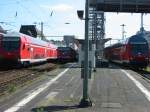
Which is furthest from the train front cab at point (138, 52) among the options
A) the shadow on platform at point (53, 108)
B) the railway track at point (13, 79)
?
the shadow on platform at point (53, 108)

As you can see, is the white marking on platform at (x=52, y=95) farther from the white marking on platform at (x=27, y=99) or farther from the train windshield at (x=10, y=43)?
the train windshield at (x=10, y=43)

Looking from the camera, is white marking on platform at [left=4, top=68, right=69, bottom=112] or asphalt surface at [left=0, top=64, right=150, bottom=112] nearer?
white marking on platform at [left=4, top=68, right=69, bottom=112]

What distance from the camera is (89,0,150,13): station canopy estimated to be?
2132 inches

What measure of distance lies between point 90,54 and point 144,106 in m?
2.59

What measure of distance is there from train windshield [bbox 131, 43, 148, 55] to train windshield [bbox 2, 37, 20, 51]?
1210 centimetres

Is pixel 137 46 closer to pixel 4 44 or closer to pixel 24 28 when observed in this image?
pixel 4 44

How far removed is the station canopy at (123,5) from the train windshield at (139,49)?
5067mm

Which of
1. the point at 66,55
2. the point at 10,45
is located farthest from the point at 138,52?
the point at 66,55

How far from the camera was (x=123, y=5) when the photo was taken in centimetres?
5447

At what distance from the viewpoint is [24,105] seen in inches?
664

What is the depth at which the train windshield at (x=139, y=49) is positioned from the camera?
5034 cm

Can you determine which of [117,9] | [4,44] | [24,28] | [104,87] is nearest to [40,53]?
[117,9]

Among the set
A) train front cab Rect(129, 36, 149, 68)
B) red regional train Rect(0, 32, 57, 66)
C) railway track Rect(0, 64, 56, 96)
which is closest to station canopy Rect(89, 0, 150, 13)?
train front cab Rect(129, 36, 149, 68)

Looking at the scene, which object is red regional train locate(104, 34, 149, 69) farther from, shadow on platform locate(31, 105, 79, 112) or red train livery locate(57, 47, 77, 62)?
shadow on platform locate(31, 105, 79, 112)
